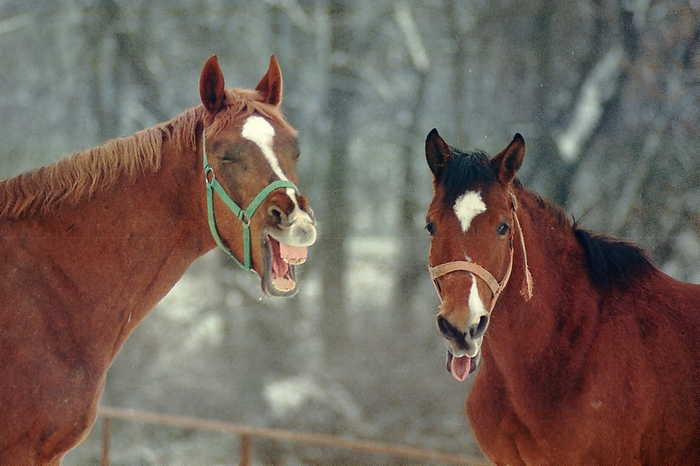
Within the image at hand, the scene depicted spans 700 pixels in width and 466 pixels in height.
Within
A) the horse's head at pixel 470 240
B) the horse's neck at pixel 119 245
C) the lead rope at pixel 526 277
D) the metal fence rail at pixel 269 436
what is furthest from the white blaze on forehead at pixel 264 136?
the metal fence rail at pixel 269 436

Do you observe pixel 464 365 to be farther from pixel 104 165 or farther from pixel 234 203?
pixel 104 165

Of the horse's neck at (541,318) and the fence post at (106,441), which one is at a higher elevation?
the horse's neck at (541,318)

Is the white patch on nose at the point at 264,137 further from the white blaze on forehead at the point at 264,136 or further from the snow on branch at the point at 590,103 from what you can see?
the snow on branch at the point at 590,103

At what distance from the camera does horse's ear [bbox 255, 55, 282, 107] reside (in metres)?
1.88

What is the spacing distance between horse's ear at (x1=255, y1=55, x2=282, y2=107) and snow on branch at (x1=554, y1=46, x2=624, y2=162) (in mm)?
1381

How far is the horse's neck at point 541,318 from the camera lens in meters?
1.77

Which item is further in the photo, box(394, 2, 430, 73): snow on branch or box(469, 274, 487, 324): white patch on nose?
box(394, 2, 430, 73): snow on branch

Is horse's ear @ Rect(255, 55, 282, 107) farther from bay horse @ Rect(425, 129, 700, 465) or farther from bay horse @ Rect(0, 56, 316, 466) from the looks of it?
bay horse @ Rect(425, 129, 700, 465)

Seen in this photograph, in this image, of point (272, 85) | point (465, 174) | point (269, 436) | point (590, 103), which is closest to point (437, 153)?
point (465, 174)

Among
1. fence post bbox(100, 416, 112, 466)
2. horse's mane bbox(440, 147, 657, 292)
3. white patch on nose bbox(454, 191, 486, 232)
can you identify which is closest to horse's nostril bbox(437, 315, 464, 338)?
white patch on nose bbox(454, 191, 486, 232)

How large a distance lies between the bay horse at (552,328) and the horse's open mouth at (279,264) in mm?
398

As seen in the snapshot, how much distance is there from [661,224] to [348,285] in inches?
59.1

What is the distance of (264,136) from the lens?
1.67m

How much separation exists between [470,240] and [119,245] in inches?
40.2
